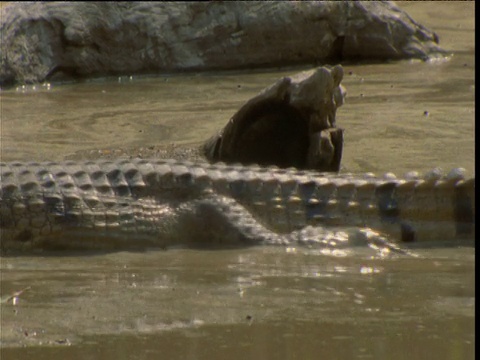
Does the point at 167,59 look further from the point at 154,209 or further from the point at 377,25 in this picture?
the point at 154,209

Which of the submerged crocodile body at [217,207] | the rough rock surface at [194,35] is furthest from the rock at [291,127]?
the rough rock surface at [194,35]

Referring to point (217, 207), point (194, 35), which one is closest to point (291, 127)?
point (217, 207)

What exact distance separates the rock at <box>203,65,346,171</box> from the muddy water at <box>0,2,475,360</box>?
0.35 metres

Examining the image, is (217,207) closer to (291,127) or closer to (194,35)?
(291,127)

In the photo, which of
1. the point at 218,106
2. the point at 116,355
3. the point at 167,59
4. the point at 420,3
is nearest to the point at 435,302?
the point at 116,355

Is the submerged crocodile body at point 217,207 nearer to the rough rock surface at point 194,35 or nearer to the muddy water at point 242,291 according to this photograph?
the muddy water at point 242,291

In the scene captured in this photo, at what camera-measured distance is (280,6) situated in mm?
9078

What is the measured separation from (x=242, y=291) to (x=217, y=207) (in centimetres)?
91

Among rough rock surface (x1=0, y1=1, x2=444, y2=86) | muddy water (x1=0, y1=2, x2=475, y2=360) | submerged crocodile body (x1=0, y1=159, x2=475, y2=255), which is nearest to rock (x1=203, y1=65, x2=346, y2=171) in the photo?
muddy water (x1=0, y1=2, x2=475, y2=360)

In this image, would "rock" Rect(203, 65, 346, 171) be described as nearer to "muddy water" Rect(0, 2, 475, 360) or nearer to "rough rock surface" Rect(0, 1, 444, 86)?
"muddy water" Rect(0, 2, 475, 360)

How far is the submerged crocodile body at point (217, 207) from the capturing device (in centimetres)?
437

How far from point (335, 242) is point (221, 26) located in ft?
16.5

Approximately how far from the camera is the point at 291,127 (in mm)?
5531

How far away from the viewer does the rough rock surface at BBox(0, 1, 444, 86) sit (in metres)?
8.72
